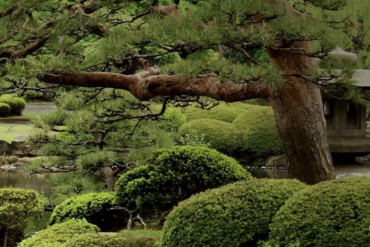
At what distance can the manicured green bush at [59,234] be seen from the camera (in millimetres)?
4548

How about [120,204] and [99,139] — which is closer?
[120,204]

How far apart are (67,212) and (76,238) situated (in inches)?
63.3

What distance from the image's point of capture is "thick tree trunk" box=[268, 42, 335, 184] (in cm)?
463

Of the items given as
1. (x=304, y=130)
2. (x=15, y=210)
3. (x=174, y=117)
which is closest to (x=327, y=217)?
(x=304, y=130)

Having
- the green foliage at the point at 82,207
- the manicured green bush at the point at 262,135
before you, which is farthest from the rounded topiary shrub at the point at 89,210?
the manicured green bush at the point at 262,135

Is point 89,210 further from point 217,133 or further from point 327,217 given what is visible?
point 217,133

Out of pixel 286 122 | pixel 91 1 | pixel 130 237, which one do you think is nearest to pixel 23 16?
pixel 91 1

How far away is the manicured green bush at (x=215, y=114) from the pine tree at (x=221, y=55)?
991cm

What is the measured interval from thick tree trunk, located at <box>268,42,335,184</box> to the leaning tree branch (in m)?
0.22

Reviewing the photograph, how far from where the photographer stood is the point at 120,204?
5734mm

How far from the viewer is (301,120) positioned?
15.3 ft

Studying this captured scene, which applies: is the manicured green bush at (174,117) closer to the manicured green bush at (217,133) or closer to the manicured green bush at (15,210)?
the manicured green bush at (217,133)

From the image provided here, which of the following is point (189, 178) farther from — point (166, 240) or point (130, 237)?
point (166, 240)

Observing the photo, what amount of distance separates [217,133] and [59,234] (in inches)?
382
